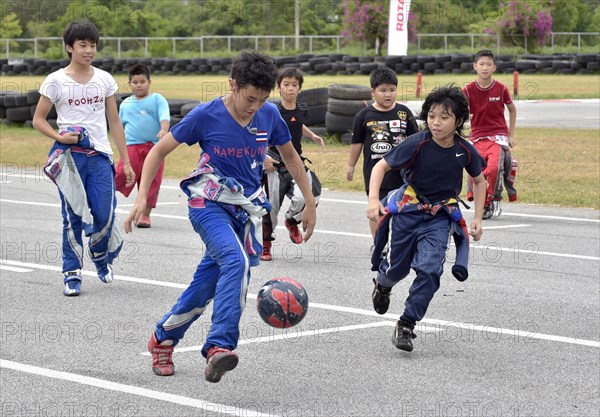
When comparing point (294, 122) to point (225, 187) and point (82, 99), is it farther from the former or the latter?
point (225, 187)

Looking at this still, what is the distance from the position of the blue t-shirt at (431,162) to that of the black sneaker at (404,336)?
863 mm

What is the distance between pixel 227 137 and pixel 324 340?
6.09 ft

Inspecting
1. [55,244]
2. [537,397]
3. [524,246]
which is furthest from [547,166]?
[537,397]

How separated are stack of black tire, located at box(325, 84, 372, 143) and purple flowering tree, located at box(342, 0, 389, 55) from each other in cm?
2741

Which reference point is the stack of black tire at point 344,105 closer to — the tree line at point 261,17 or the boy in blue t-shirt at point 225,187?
the boy in blue t-shirt at point 225,187

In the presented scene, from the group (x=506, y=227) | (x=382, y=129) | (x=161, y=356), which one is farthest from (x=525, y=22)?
(x=161, y=356)

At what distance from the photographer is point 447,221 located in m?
6.92

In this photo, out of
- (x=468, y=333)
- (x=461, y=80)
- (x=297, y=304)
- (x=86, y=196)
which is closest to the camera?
(x=297, y=304)

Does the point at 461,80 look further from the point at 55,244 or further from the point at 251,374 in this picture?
the point at 251,374

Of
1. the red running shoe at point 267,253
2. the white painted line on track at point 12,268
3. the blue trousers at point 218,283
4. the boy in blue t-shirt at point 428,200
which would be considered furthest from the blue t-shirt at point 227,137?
the white painted line on track at point 12,268

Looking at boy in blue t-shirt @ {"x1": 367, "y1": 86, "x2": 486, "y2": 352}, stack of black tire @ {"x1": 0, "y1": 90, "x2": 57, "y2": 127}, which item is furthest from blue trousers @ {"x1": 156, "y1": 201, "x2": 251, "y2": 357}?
stack of black tire @ {"x1": 0, "y1": 90, "x2": 57, "y2": 127}

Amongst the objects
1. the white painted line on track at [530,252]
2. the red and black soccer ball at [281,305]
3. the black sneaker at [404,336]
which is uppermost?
the red and black soccer ball at [281,305]

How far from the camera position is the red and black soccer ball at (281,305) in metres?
5.82

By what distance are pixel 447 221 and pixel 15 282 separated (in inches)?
164
